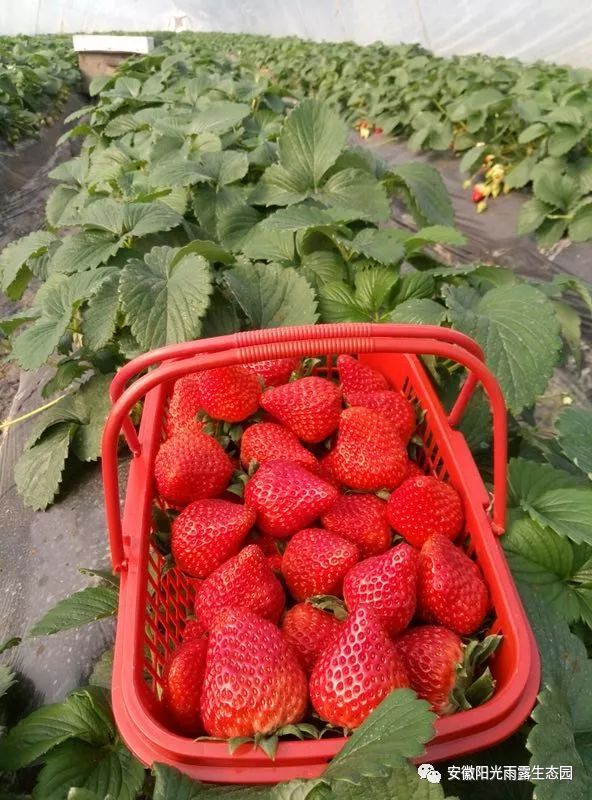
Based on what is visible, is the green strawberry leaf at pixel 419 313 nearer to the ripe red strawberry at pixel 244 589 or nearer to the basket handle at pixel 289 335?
the basket handle at pixel 289 335

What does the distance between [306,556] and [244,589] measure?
0.37ft

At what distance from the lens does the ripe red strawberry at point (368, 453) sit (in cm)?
112

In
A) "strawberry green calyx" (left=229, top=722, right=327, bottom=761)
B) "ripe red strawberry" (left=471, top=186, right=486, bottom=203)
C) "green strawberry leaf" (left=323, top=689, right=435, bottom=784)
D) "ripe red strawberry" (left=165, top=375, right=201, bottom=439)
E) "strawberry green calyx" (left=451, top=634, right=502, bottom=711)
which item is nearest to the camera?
"green strawberry leaf" (left=323, top=689, right=435, bottom=784)

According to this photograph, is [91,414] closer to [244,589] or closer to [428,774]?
[244,589]

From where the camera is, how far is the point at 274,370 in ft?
4.35

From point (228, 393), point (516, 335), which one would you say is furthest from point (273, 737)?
point (516, 335)

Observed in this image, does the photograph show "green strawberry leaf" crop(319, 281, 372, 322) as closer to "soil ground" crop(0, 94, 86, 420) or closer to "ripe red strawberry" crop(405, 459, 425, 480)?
"ripe red strawberry" crop(405, 459, 425, 480)

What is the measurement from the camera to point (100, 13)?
16891mm

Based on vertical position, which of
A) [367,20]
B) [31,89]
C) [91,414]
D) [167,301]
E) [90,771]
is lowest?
[90,771]

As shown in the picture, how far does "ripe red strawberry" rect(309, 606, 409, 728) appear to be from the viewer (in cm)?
73

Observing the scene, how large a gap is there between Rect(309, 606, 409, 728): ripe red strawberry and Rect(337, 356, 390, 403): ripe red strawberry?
0.60 metres

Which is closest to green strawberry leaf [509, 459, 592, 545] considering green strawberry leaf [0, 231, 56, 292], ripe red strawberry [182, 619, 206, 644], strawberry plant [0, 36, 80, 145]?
ripe red strawberry [182, 619, 206, 644]

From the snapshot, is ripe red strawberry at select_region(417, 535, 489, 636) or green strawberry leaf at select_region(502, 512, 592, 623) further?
green strawberry leaf at select_region(502, 512, 592, 623)

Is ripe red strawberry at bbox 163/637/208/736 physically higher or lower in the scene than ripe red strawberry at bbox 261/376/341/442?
lower
